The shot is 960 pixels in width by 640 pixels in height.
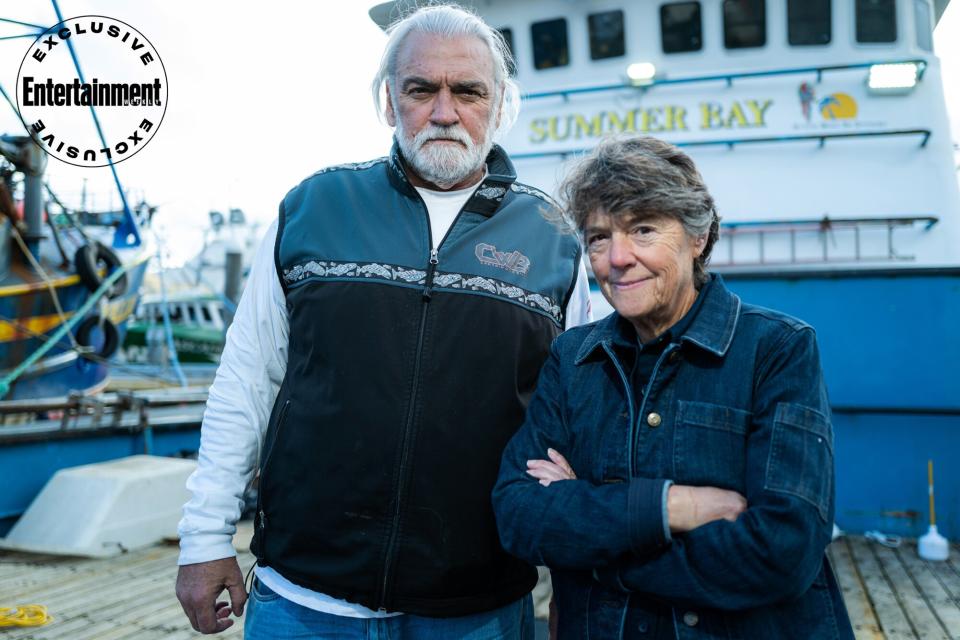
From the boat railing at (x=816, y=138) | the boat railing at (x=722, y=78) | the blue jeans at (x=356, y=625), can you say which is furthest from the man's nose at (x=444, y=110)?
the boat railing at (x=722, y=78)

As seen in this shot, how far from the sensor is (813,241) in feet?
22.3

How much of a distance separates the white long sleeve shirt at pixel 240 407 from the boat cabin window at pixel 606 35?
6.70 meters

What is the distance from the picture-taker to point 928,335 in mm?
5289

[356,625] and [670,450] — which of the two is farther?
[356,625]

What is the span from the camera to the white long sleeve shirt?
1.80 m

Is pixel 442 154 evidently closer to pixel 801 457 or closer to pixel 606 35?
pixel 801 457

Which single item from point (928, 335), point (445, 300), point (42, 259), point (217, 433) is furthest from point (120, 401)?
point (928, 335)

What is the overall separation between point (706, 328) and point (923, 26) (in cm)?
777

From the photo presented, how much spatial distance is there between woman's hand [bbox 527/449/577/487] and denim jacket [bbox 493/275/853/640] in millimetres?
18

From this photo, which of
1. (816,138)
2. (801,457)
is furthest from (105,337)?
(801,457)

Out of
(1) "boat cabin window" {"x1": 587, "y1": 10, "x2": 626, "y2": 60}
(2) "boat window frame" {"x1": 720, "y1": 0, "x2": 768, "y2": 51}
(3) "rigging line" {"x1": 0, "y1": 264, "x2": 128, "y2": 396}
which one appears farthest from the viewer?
(1) "boat cabin window" {"x1": 587, "y1": 10, "x2": 626, "y2": 60}

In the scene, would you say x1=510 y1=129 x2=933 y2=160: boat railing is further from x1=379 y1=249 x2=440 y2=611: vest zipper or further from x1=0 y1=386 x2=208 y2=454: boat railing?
x1=379 y1=249 x2=440 y2=611: vest zipper

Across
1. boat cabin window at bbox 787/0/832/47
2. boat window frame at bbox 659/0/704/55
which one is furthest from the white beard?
boat cabin window at bbox 787/0/832/47

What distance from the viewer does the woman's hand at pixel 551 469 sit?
1557 millimetres
